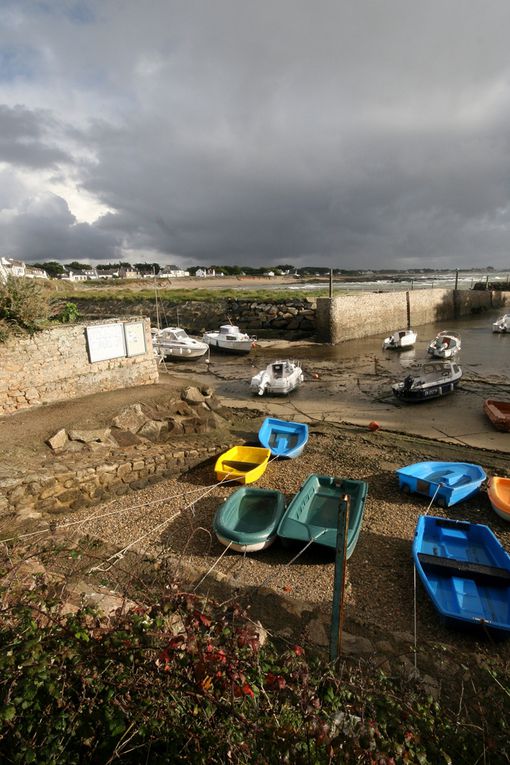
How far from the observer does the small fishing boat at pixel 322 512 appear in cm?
731

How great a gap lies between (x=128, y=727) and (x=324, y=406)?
15846 millimetres

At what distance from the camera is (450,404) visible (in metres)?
17.7

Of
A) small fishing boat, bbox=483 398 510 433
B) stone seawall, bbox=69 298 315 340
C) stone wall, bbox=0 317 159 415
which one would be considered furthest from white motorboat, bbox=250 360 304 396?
stone seawall, bbox=69 298 315 340

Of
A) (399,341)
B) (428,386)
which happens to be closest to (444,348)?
(399,341)

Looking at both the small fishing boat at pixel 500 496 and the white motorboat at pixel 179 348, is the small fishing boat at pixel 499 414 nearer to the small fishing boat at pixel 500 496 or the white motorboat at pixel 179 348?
the small fishing boat at pixel 500 496

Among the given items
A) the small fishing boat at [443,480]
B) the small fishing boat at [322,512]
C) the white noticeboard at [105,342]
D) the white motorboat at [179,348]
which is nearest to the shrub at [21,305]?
the white noticeboard at [105,342]

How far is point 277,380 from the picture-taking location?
61.4 feet

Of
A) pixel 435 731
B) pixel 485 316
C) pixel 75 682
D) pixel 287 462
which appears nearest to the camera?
pixel 75 682

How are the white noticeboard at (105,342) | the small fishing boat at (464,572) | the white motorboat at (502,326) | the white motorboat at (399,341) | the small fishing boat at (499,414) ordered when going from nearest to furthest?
the small fishing boat at (464,572), the white noticeboard at (105,342), the small fishing boat at (499,414), the white motorboat at (399,341), the white motorboat at (502,326)

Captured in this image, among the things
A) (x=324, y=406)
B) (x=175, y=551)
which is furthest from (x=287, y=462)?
(x=324, y=406)

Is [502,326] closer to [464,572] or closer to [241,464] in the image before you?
[241,464]

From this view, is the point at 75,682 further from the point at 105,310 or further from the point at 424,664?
the point at 105,310

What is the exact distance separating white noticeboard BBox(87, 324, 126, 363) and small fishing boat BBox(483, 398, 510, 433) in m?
13.4

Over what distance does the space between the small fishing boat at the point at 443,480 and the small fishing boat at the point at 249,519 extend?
10.9 feet
